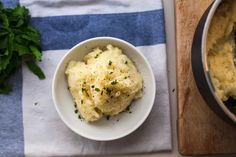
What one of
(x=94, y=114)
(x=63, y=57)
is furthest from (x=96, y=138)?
(x=63, y=57)

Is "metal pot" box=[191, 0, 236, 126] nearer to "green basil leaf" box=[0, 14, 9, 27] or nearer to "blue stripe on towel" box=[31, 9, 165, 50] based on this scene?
"blue stripe on towel" box=[31, 9, 165, 50]

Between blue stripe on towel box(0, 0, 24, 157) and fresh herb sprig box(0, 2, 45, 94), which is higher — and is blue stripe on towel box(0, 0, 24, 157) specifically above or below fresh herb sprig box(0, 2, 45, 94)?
below

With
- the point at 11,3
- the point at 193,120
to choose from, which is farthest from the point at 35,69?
the point at 193,120

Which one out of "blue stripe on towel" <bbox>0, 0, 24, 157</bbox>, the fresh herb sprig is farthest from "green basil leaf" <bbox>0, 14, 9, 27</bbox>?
"blue stripe on towel" <bbox>0, 0, 24, 157</bbox>

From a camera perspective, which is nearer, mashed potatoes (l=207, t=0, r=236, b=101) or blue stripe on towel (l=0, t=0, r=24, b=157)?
mashed potatoes (l=207, t=0, r=236, b=101)

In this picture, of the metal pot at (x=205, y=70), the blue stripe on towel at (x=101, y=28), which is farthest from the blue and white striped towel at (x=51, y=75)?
the metal pot at (x=205, y=70)

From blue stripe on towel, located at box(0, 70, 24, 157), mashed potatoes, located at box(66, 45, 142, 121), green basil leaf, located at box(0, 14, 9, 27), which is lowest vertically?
blue stripe on towel, located at box(0, 70, 24, 157)

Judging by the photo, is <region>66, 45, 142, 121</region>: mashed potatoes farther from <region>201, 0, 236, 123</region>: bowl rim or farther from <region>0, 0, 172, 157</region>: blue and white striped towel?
<region>201, 0, 236, 123</region>: bowl rim
